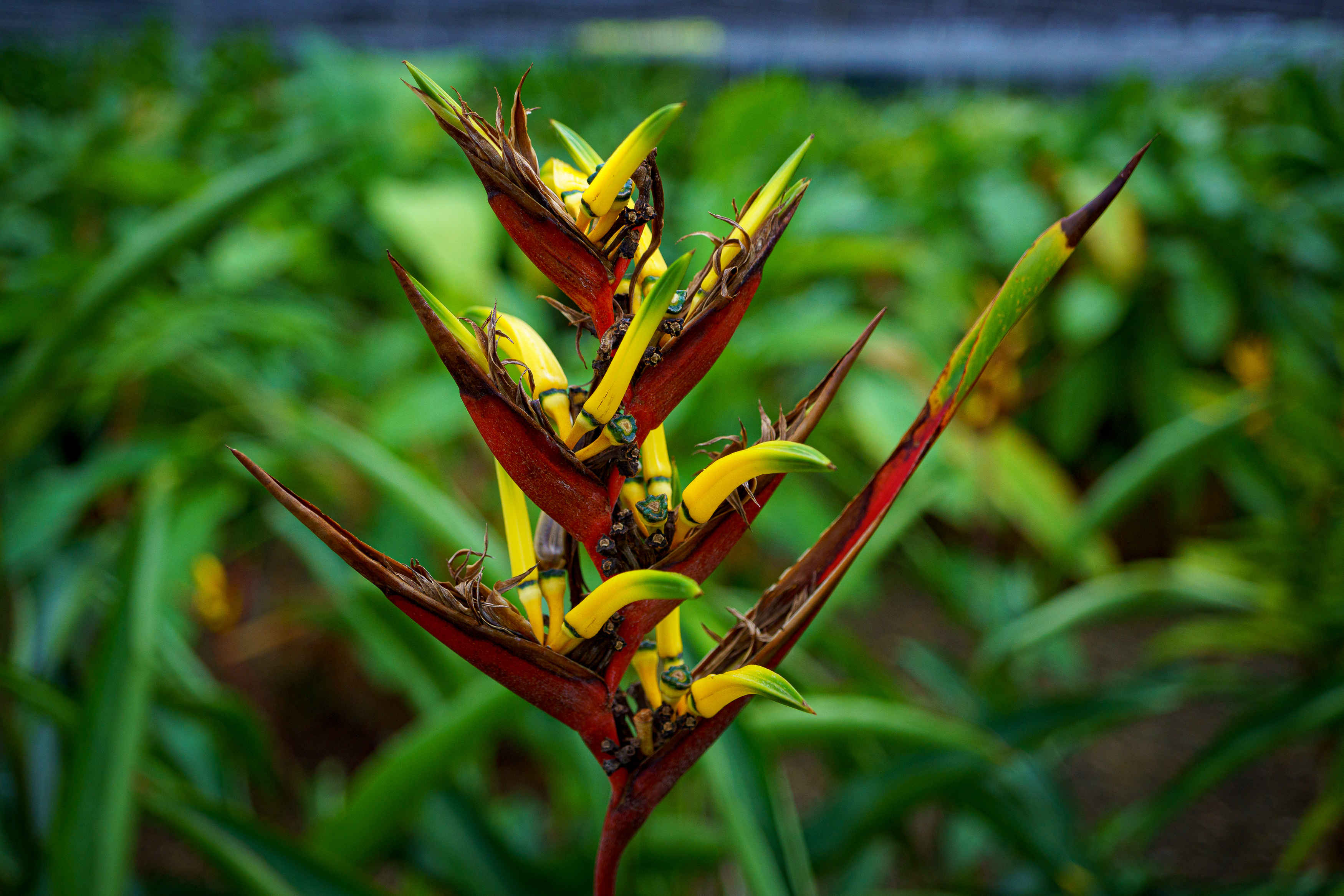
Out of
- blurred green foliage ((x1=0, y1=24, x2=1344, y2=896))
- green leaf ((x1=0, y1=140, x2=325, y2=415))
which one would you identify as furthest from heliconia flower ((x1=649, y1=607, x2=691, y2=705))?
green leaf ((x1=0, y1=140, x2=325, y2=415))

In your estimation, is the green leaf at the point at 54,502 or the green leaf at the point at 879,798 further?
the green leaf at the point at 54,502

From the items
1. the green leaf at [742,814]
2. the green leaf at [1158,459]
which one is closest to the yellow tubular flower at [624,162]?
the green leaf at [742,814]

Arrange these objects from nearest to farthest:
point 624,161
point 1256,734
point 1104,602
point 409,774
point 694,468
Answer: point 624,161
point 409,774
point 1256,734
point 1104,602
point 694,468

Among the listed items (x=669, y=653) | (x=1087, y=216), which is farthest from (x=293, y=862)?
(x=1087, y=216)

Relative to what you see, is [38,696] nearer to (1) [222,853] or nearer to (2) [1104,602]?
(1) [222,853]

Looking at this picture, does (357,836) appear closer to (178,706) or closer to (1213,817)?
(178,706)

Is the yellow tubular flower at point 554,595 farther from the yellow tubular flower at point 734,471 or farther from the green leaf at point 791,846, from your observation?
the green leaf at point 791,846

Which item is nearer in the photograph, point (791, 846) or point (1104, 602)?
point (791, 846)
